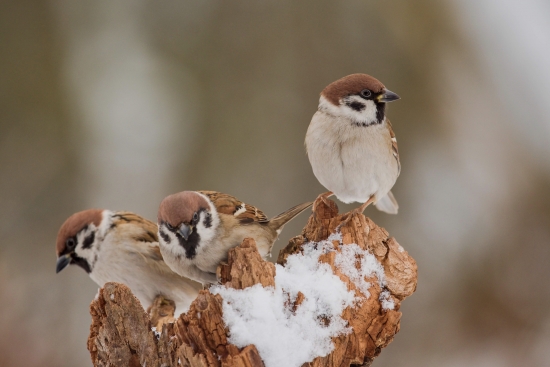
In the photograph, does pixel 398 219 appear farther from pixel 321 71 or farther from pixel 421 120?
pixel 321 71

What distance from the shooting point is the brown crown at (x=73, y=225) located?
2949 millimetres

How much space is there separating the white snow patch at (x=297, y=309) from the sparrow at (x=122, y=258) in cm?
108

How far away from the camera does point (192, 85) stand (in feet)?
16.4

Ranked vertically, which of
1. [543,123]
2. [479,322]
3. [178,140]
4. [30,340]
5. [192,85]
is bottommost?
[30,340]

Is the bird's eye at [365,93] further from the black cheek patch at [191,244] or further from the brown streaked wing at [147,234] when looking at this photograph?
the brown streaked wing at [147,234]

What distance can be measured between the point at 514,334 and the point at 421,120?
5.98 ft

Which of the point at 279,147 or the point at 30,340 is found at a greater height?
the point at 279,147

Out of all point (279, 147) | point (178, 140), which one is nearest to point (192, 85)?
point (178, 140)

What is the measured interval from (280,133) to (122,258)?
2106 millimetres

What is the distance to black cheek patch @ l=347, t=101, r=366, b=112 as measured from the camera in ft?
8.42

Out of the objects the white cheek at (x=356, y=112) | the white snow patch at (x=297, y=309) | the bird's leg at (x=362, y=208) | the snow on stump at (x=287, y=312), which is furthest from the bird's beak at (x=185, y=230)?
the white cheek at (x=356, y=112)

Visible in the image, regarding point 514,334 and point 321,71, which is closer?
point 514,334

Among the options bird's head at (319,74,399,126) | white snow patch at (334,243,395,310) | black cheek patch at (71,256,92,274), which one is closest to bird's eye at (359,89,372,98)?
bird's head at (319,74,399,126)

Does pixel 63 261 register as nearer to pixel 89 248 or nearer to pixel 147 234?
pixel 89 248
